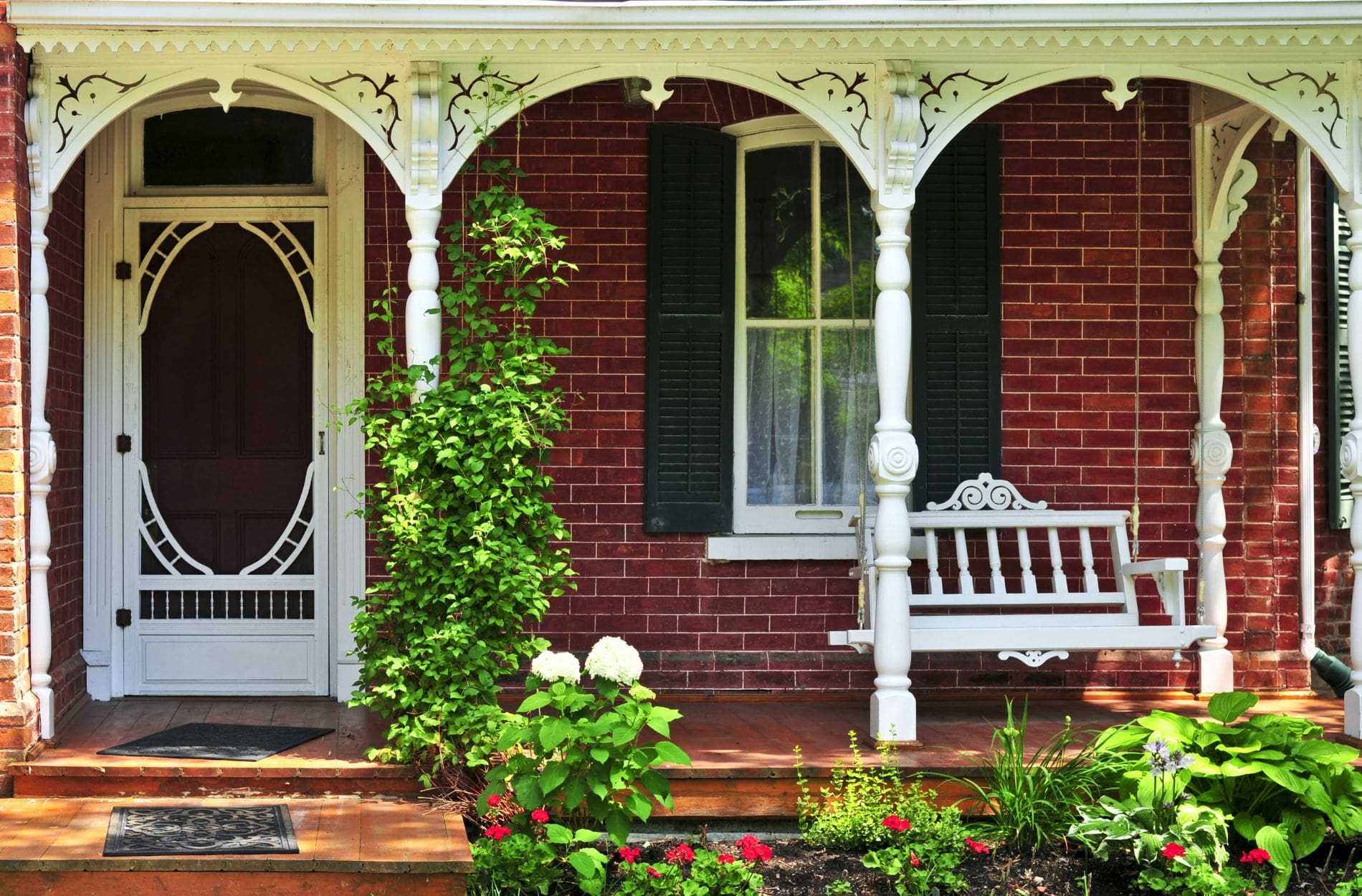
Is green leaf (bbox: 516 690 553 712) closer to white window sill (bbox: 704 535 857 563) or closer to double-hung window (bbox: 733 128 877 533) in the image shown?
white window sill (bbox: 704 535 857 563)

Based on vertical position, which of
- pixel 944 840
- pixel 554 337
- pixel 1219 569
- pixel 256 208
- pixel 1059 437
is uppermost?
pixel 256 208

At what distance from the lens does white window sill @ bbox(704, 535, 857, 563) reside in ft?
23.2

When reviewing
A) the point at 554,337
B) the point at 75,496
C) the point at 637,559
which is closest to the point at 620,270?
the point at 554,337

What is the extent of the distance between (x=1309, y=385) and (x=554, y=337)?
12.3 ft

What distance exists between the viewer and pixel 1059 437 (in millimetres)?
7219

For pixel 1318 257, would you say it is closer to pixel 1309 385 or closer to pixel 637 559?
pixel 1309 385

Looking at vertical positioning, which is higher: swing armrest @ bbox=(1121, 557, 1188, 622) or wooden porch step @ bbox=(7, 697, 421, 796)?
swing armrest @ bbox=(1121, 557, 1188, 622)

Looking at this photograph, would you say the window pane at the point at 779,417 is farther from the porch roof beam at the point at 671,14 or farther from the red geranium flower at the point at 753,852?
the red geranium flower at the point at 753,852

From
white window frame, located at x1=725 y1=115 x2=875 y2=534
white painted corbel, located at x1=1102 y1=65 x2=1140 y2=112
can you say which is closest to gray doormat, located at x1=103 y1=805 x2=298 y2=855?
white window frame, located at x1=725 y1=115 x2=875 y2=534

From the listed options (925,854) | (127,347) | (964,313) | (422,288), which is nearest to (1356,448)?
(964,313)

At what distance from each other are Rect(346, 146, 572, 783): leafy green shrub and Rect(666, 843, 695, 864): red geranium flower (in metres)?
0.89

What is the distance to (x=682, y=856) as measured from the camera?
4984mm

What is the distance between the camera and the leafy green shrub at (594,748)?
16.4ft

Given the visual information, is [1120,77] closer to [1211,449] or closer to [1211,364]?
[1211,364]
